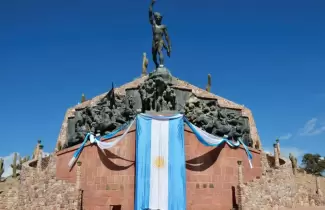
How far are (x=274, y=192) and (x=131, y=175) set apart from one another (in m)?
7.79

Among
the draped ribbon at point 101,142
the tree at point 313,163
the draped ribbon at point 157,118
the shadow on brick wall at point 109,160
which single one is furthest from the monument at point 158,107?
the tree at point 313,163

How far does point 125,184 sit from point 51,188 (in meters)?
3.61

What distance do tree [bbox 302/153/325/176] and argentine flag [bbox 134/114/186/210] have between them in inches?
1640

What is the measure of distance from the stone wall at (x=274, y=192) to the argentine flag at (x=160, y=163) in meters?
3.05

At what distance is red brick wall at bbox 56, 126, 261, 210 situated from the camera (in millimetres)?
14875

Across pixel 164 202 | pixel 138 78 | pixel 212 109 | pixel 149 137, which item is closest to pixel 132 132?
pixel 149 137

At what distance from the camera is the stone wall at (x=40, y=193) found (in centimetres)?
1501

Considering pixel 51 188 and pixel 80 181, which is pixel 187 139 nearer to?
pixel 80 181

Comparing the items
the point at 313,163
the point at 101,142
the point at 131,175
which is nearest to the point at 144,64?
the point at 101,142

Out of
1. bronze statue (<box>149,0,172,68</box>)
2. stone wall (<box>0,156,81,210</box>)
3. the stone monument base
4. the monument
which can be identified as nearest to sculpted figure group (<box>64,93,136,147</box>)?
the monument

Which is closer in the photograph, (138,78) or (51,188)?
(51,188)

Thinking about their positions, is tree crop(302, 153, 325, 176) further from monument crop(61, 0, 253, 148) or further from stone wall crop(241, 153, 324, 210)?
monument crop(61, 0, 253, 148)

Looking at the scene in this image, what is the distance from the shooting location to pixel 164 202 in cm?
1397

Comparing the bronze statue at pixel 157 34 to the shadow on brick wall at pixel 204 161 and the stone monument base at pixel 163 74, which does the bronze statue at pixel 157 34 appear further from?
the shadow on brick wall at pixel 204 161
